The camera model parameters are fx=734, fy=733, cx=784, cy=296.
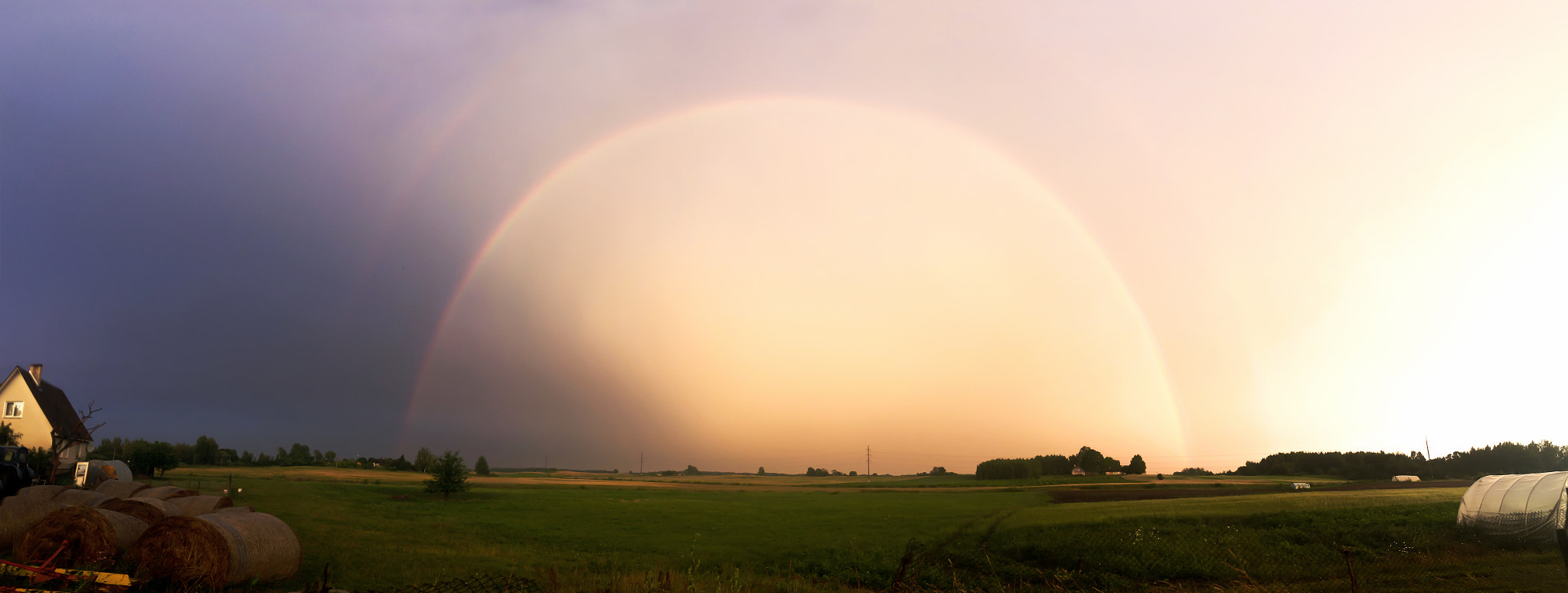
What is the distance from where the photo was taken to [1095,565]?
31.7m

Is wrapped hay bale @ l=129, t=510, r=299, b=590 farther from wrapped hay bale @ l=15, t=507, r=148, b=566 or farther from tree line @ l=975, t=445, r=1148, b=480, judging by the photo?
tree line @ l=975, t=445, r=1148, b=480

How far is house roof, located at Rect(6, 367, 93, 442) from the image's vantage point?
223 ft

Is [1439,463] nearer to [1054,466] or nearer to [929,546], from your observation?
[1054,466]

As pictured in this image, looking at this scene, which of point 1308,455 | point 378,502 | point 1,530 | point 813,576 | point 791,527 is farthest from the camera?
point 1308,455

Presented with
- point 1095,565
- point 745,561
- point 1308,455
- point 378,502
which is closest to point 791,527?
point 745,561

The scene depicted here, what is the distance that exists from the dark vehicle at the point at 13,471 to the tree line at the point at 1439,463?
16043 centimetres

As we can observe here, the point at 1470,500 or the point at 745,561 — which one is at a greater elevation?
the point at 1470,500

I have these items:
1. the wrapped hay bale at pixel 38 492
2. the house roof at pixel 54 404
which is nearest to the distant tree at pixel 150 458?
the house roof at pixel 54 404

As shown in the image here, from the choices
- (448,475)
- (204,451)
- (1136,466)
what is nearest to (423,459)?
(204,451)

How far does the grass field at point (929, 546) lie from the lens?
21.3m

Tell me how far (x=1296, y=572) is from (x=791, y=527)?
26.8 meters

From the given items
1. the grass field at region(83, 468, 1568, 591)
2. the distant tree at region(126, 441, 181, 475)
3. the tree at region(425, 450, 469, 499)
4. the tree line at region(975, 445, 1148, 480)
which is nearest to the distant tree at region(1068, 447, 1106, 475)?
the tree line at region(975, 445, 1148, 480)

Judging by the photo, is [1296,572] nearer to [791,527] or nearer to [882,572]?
[882,572]

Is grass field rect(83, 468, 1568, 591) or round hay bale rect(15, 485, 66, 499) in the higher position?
round hay bale rect(15, 485, 66, 499)
